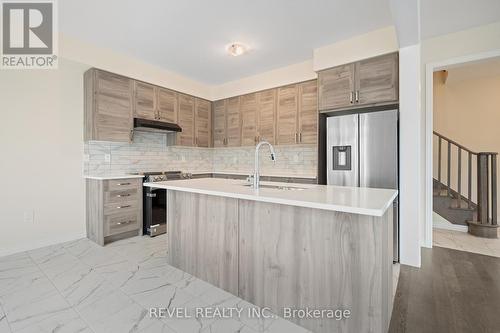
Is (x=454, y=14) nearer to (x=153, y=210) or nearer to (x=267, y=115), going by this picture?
(x=267, y=115)

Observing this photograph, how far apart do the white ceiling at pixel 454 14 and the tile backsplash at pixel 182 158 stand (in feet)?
6.74

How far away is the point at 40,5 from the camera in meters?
2.52

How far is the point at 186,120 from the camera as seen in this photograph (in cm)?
443

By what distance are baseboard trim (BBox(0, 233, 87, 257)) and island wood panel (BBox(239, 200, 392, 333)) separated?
265 cm

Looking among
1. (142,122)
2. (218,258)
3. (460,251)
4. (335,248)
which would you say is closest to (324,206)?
(335,248)

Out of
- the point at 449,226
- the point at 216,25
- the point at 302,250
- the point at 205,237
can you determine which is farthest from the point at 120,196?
the point at 449,226

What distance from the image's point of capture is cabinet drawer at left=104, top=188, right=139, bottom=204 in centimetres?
312

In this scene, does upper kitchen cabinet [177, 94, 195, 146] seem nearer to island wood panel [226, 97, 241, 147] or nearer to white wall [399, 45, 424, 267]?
island wood panel [226, 97, 241, 147]

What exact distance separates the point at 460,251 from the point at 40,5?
545 centimetres

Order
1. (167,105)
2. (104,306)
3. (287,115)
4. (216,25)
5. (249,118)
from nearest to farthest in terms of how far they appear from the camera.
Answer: (104,306) → (216,25) → (287,115) → (167,105) → (249,118)

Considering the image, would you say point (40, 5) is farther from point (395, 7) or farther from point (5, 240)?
point (395, 7)

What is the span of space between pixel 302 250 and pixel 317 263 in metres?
0.12

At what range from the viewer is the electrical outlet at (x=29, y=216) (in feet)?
9.45

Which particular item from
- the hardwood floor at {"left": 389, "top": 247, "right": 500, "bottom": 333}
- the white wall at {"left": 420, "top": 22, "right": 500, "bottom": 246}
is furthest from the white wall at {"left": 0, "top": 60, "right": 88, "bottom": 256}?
the white wall at {"left": 420, "top": 22, "right": 500, "bottom": 246}
